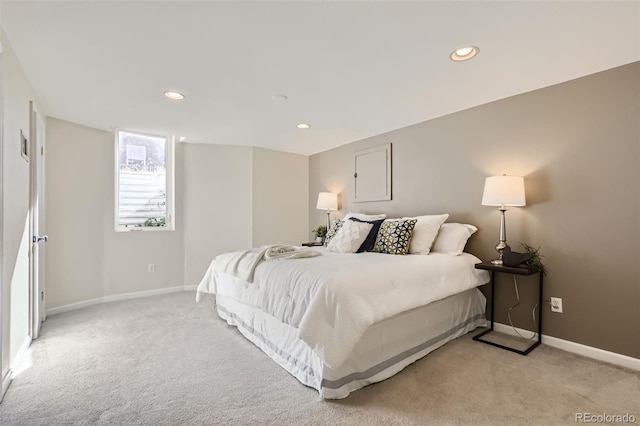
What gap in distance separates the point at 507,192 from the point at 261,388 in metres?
2.41

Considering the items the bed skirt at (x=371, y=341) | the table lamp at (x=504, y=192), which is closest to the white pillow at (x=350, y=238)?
the bed skirt at (x=371, y=341)

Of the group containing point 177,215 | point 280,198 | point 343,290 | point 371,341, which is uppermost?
point 280,198

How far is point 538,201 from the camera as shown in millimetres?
2623

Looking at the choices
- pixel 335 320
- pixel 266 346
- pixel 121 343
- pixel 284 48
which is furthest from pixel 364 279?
pixel 121 343

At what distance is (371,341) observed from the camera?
76.4 inches

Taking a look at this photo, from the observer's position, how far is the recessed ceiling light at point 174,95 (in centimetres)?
275

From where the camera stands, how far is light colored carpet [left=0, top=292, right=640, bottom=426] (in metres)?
1.62

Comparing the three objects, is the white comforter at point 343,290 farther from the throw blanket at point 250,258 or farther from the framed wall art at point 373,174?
the framed wall art at point 373,174

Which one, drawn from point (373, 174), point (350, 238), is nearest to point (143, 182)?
point (350, 238)

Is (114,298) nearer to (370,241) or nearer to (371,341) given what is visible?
(370,241)

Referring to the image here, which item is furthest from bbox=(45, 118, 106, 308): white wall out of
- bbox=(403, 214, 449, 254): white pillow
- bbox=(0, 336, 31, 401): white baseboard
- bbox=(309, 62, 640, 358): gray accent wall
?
bbox=(309, 62, 640, 358): gray accent wall

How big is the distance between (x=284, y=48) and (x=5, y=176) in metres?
1.94

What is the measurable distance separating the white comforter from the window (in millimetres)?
2264

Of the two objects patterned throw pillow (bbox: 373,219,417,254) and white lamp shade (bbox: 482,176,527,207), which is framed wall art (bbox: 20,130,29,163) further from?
white lamp shade (bbox: 482,176,527,207)
